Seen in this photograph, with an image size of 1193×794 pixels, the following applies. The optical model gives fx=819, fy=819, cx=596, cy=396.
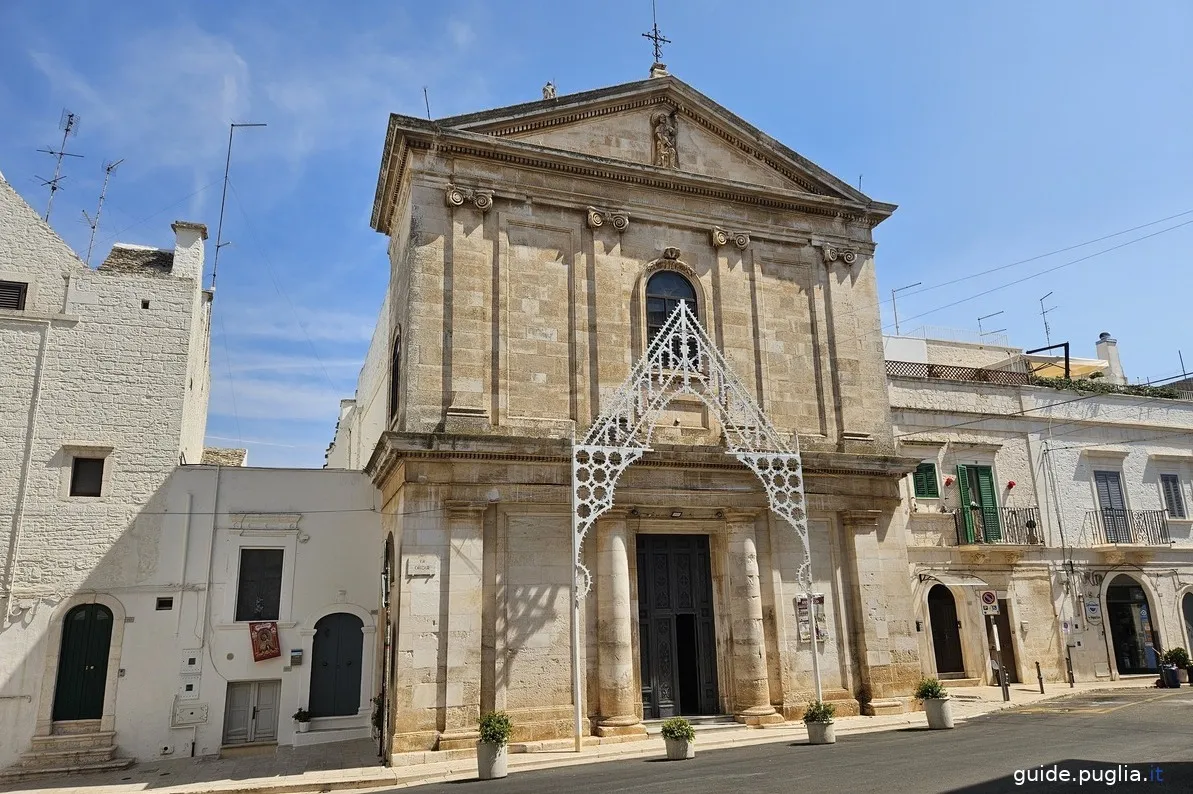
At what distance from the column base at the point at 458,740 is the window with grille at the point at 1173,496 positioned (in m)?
Answer: 21.9

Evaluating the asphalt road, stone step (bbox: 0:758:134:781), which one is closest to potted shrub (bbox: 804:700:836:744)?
the asphalt road

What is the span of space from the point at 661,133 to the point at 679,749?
40.6 ft

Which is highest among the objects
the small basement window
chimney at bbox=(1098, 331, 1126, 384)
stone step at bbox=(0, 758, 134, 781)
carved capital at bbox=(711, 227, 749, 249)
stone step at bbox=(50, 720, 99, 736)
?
chimney at bbox=(1098, 331, 1126, 384)

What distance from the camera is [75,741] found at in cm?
1472

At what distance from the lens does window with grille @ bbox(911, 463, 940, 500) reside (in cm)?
2127

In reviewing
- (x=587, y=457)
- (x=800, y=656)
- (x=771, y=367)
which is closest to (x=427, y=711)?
(x=587, y=457)

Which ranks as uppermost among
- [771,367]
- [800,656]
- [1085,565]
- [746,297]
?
[746,297]

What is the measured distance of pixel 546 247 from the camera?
1655cm

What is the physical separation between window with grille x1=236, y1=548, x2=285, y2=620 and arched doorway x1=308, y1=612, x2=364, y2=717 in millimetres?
1048

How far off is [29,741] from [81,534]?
372 cm

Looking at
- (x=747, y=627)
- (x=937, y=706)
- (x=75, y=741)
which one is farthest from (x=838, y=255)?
(x=75, y=741)

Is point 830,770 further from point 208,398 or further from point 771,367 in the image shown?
point 208,398

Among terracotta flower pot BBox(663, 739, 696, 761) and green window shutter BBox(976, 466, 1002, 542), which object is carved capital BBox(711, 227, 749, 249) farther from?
terracotta flower pot BBox(663, 739, 696, 761)

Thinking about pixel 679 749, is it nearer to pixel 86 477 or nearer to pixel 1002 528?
pixel 86 477
